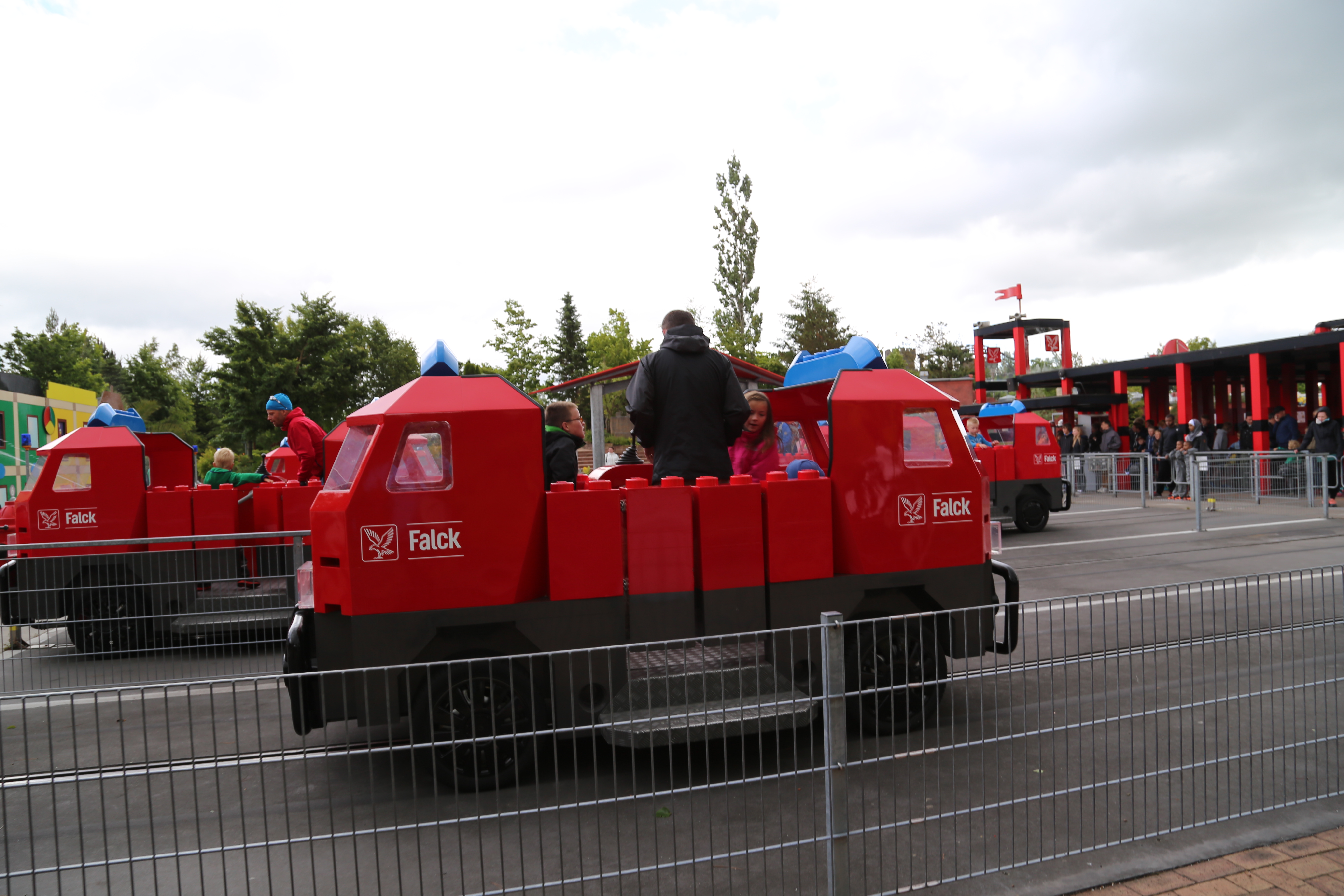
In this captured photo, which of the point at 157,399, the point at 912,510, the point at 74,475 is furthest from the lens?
the point at 157,399

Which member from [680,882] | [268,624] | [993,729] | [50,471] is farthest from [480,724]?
[50,471]

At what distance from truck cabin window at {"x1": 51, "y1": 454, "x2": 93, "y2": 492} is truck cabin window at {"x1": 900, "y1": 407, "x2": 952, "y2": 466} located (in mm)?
8070

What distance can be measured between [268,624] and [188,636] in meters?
0.64

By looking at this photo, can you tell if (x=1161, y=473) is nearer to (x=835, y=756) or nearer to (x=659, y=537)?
(x=659, y=537)

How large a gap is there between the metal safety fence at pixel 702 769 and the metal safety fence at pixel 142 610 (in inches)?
58.9

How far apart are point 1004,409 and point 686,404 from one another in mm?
12217

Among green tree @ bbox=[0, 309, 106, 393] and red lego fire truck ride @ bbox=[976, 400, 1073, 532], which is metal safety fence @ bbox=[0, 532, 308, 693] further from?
green tree @ bbox=[0, 309, 106, 393]

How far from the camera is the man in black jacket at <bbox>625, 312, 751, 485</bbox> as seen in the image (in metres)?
5.27

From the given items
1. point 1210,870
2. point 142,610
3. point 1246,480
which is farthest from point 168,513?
point 1246,480

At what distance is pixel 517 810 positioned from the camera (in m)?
2.73

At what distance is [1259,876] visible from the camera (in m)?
3.37

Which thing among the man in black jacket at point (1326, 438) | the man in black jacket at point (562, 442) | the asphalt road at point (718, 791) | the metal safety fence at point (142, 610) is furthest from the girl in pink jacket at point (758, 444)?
the man in black jacket at point (1326, 438)

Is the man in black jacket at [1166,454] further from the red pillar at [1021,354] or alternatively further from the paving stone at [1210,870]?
the paving stone at [1210,870]

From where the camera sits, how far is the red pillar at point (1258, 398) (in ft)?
74.2
